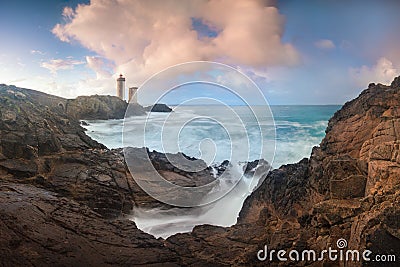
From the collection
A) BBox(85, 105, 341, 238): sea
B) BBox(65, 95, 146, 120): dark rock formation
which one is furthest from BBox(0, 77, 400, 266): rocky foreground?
BBox(65, 95, 146, 120): dark rock formation

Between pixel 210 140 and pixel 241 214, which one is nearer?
pixel 210 140

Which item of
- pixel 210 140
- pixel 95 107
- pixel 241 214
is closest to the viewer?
pixel 210 140

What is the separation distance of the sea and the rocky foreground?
599 mm

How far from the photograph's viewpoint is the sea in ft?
10.6

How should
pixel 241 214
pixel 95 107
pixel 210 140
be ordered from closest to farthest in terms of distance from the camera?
1. pixel 210 140
2. pixel 241 214
3. pixel 95 107

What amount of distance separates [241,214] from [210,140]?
1.38 m

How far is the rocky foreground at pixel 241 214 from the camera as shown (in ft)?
7.73

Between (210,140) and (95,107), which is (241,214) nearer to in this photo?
(210,140)

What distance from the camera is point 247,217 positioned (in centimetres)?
431

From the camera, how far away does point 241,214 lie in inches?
179

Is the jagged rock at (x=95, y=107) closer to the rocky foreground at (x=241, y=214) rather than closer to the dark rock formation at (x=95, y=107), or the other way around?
the dark rock formation at (x=95, y=107)

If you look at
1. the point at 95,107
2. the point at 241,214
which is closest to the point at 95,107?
the point at 95,107

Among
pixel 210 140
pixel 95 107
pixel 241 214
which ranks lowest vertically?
pixel 241 214

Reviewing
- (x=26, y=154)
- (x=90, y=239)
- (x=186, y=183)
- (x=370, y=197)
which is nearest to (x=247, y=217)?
(x=186, y=183)
